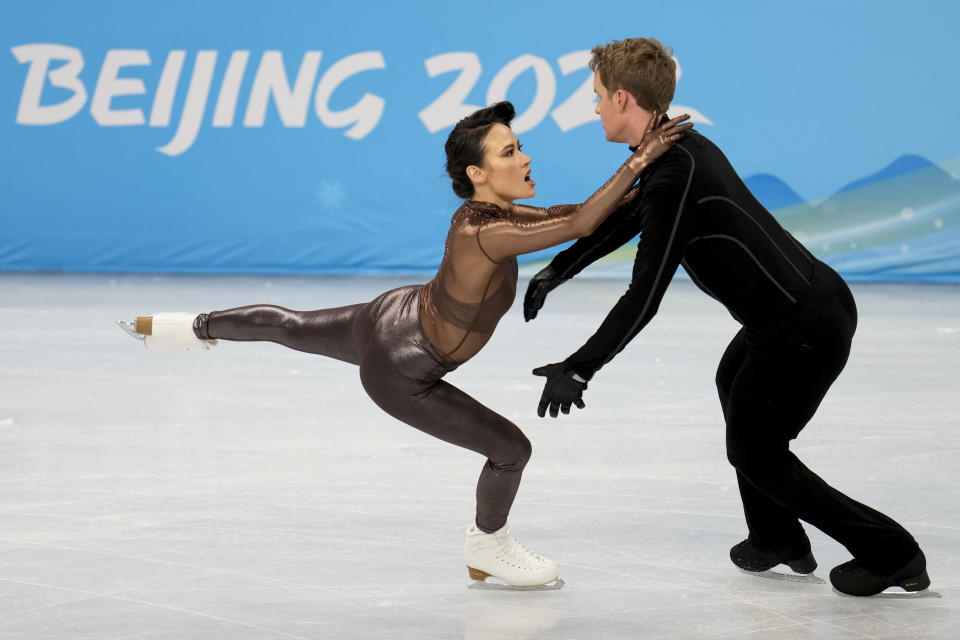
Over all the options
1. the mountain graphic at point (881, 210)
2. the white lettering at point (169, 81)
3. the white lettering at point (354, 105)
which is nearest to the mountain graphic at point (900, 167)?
the mountain graphic at point (881, 210)

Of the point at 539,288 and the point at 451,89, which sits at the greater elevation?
the point at 451,89

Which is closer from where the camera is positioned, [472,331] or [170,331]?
[472,331]

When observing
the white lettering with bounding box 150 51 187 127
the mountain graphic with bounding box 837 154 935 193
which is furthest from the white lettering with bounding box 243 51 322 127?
the mountain graphic with bounding box 837 154 935 193

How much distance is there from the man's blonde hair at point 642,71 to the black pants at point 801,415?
50 cm

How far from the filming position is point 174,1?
9.46 metres

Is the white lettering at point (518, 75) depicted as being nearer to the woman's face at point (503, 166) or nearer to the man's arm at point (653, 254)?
the woman's face at point (503, 166)

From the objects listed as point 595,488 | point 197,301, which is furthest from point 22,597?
point 197,301

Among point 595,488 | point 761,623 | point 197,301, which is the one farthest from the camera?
point 197,301

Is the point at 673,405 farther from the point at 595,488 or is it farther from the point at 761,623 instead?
the point at 761,623

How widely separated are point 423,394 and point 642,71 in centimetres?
81

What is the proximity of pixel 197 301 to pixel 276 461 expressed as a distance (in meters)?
4.08

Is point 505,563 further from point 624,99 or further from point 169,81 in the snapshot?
point 169,81

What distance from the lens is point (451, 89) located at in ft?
30.7

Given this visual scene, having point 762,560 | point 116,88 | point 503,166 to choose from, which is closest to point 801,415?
point 762,560
